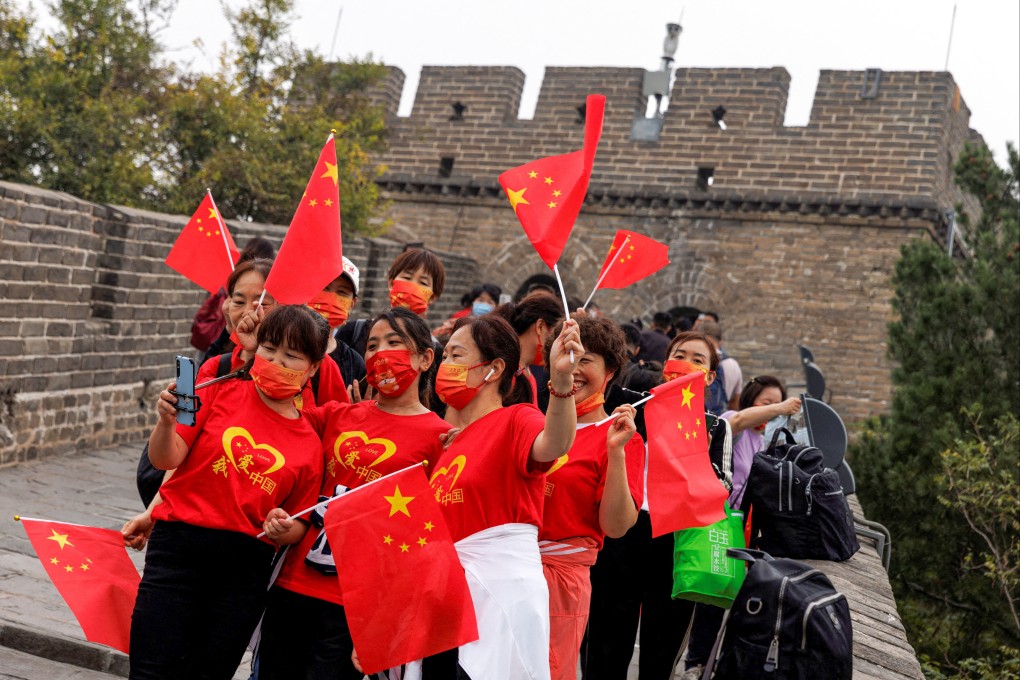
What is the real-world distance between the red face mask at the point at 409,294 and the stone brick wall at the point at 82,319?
11.0 ft

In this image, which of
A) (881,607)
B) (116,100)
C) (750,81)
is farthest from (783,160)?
(881,607)

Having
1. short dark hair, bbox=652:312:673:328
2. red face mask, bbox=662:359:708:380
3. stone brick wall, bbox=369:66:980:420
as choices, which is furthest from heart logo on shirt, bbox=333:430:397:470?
stone brick wall, bbox=369:66:980:420

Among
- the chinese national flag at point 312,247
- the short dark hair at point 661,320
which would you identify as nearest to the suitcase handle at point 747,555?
the chinese national flag at point 312,247

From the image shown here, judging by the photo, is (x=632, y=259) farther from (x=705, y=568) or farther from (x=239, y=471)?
(x=239, y=471)

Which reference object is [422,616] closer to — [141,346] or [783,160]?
[141,346]

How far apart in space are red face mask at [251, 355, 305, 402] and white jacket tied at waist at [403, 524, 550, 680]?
0.71 metres

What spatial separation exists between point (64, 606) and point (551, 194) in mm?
2654

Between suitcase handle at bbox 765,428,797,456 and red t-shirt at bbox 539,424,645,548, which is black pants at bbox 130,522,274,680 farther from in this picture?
suitcase handle at bbox 765,428,797,456

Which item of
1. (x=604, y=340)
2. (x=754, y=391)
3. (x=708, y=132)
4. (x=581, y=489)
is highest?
(x=708, y=132)

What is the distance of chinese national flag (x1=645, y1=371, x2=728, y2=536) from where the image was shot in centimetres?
391

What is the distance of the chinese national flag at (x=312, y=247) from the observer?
4.48 meters

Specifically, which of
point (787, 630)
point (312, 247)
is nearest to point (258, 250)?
point (312, 247)

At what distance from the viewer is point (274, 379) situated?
3732mm

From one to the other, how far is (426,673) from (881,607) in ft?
9.08
